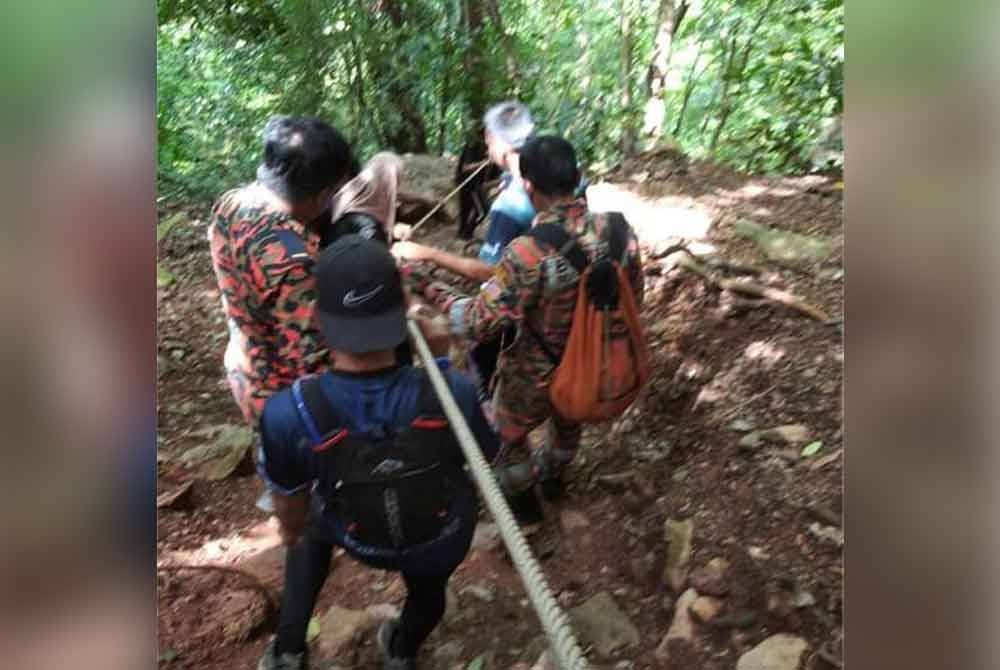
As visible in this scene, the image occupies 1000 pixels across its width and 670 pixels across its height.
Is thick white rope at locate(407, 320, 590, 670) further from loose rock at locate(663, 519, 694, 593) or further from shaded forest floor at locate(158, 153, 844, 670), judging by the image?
loose rock at locate(663, 519, 694, 593)

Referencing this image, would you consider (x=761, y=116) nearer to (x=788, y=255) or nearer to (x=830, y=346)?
(x=788, y=255)

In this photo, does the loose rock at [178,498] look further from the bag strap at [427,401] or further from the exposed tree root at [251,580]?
the bag strap at [427,401]

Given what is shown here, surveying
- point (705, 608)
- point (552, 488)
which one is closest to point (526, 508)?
point (552, 488)

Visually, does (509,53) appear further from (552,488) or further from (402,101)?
(552,488)

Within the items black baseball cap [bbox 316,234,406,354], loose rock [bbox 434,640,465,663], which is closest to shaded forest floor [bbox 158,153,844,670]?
loose rock [bbox 434,640,465,663]

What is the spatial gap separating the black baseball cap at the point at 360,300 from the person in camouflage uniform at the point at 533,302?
0.61 feet

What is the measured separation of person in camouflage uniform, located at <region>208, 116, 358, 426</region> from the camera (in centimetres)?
129

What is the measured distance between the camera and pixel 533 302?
139 cm

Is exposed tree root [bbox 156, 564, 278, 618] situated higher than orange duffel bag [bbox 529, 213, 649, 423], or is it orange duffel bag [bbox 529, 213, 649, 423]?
orange duffel bag [bbox 529, 213, 649, 423]

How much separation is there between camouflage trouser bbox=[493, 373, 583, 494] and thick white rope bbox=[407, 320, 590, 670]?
0.15 meters

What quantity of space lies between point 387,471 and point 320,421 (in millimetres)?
114
